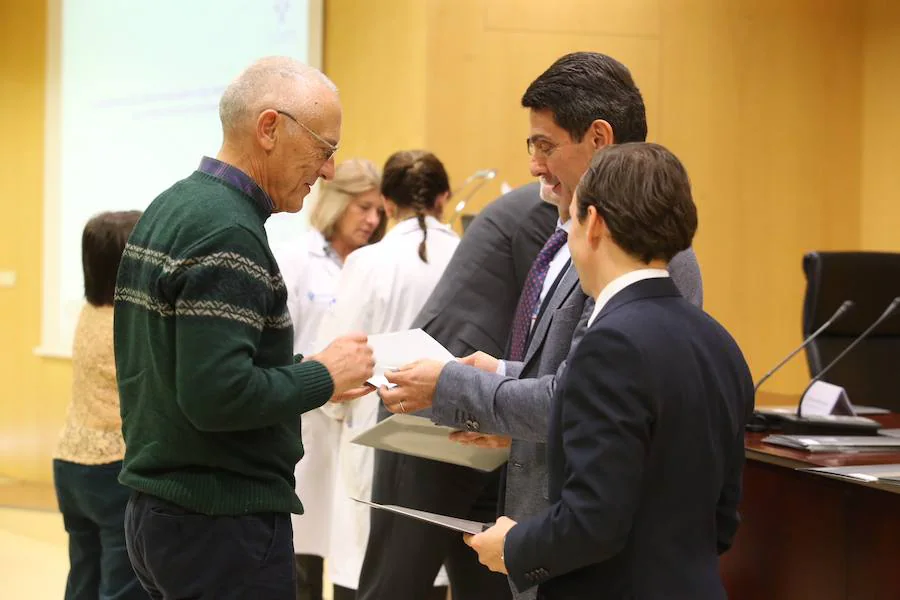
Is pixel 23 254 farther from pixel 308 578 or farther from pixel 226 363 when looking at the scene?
pixel 226 363


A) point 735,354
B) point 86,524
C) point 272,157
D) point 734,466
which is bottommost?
point 86,524

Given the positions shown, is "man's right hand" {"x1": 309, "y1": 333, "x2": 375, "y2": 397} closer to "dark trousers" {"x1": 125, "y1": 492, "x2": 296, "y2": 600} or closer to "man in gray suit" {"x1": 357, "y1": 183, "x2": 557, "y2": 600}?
"dark trousers" {"x1": 125, "y1": 492, "x2": 296, "y2": 600}

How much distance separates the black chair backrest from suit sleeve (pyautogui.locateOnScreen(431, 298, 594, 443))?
2.20 metres

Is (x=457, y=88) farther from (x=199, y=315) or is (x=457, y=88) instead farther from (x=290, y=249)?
(x=199, y=315)

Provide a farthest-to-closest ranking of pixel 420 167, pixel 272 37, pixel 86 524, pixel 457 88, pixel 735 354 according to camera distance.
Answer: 1. pixel 272 37
2. pixel 457 88
3. pixel 420 167
4. pixel 86 524
5. pixel 735 354

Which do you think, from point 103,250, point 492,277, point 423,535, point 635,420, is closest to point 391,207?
point 103,250

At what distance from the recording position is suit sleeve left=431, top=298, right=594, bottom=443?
1.77m

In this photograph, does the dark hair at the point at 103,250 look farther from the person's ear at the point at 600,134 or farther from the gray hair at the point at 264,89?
the person's ear at the point at 600,134

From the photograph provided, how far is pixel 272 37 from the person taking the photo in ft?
18.9

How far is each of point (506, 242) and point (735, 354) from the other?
0.97 meters

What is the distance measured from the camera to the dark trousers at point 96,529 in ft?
8.96

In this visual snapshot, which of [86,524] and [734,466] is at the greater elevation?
[734,466]

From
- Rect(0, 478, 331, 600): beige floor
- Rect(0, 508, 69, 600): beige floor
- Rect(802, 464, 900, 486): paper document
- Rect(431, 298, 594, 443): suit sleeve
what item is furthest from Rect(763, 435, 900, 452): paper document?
Rect(0, 508, 69, 600): beige floor

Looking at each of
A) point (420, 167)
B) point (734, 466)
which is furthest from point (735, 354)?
point (420, 167)
